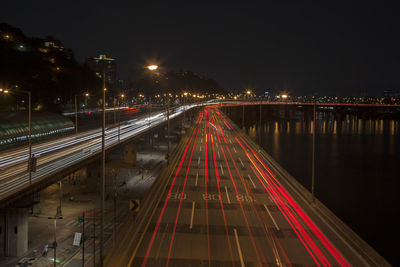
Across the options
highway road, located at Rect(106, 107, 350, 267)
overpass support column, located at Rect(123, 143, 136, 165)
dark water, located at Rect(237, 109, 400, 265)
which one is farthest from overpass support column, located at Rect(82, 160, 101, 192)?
dark water, located at Rect(237, 109, 400, 265)

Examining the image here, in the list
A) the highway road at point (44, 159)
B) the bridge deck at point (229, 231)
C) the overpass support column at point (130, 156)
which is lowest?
the overpass support column at point (130, 156)

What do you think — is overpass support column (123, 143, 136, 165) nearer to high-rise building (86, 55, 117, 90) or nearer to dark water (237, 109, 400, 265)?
dark water (237, 109, 400, 265)

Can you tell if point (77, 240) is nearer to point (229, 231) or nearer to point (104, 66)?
point (229, 231)

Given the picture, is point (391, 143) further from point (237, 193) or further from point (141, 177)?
point (237, 193)

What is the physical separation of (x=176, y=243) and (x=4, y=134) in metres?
19.7

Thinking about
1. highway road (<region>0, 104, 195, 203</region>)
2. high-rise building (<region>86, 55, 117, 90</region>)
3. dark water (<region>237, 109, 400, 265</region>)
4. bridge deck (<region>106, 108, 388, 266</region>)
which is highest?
high-rise building (<region>86, 55, 117, 90</region>)

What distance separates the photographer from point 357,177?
1864 inches

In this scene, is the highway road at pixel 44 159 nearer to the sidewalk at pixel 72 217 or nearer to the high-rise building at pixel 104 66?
the sidewalk at pixel 72 217

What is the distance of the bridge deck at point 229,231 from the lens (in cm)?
1331

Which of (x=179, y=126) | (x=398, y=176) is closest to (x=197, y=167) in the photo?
(x=398, y=176)

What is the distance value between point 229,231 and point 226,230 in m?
0.17

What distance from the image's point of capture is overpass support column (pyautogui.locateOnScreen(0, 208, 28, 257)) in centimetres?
1964

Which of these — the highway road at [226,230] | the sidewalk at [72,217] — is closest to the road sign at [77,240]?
the sidewalk at [72,217]

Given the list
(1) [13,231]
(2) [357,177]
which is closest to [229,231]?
(1) [13,231]
